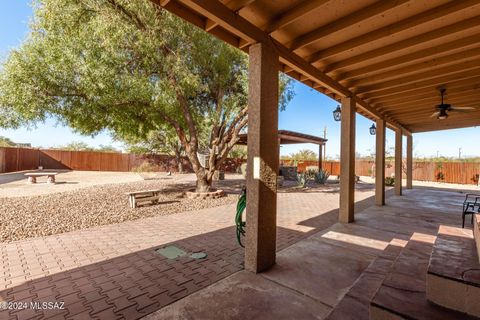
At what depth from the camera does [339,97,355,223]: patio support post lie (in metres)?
5.03

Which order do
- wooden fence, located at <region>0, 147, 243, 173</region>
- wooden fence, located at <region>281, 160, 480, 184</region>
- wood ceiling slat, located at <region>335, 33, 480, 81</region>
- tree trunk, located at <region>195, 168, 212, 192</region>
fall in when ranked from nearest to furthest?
1. wood ceiling slat, located at <region>335, 33, 480, 81</region>
2. tree trunk, located at <region>195, 168, 212, 192</region>
3. wooden fence, located at <region>281, 160, 480, 184</region>
4. wooden fence, located at <region>0, 147, 243, 173</region>

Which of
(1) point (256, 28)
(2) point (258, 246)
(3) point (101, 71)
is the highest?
(3) point (101, 71)

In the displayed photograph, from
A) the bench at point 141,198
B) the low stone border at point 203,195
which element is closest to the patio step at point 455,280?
the bench at point 141,198

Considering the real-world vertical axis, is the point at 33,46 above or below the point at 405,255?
above

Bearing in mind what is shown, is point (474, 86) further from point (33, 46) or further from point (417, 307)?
point (33, 46)

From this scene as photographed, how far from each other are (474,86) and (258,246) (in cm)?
563

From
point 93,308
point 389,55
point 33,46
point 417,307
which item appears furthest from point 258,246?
point 33,46

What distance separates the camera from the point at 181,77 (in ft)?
22.4

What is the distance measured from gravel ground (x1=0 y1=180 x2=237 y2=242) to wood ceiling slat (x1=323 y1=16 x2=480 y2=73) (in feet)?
16.7

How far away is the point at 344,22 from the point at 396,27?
2.21 feet

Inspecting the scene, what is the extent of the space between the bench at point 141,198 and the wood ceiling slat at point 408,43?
18.7ft

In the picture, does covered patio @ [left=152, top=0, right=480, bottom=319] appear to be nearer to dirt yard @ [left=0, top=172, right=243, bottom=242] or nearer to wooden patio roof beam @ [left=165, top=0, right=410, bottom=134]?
wooden patio roof beam @ [left=165, top=0, right=410, bottom=134]

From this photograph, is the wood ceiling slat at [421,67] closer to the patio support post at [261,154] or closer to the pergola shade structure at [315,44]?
the pergola shade structure at [315,44]

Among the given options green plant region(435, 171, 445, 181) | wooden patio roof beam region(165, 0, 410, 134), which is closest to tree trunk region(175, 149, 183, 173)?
wooden patio roof beam region(165, 0, 410, 134)
